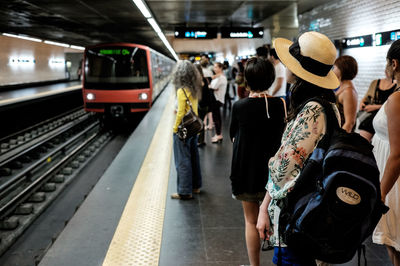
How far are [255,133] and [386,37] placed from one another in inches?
176

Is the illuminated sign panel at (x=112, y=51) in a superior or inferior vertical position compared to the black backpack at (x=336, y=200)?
superior

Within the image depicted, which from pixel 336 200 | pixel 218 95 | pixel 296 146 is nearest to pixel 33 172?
pixel 218 95

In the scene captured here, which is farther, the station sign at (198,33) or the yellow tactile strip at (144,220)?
the station sign at (198,33)

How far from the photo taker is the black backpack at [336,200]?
1436 mm

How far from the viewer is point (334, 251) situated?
1.49m

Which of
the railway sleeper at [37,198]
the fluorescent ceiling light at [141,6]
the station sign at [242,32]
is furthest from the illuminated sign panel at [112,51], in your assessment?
the railway sleeper at [37,198]

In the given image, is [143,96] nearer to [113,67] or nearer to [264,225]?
[113,67]

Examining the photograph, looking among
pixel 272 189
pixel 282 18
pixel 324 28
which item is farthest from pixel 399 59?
pixel 282 18

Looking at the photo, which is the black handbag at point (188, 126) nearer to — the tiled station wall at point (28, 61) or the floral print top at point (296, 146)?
the floral print top at point (296, 146)

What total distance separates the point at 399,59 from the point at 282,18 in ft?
40.0

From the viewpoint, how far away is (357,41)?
23.0ft

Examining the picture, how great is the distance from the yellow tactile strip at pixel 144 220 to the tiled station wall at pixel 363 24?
3772 mm

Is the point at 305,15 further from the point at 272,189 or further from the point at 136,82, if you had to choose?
the point at 272,189

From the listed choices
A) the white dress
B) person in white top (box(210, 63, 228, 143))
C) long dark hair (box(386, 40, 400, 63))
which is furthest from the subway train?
long dark hair (box(386, 40, 400, 63))
